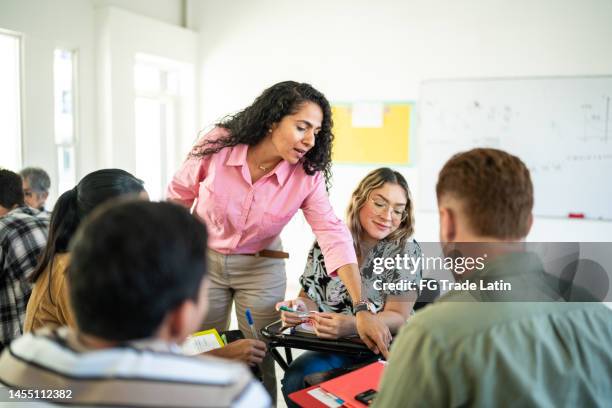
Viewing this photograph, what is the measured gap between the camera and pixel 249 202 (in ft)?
6.69

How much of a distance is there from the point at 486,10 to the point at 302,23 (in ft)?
5.48

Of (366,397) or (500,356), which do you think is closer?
(500,356)

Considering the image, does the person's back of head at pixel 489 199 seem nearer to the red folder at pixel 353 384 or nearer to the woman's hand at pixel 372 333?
the red folder at pixel 353 384

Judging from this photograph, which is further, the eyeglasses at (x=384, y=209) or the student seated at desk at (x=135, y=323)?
the eyeglasses at (x=384, y=209)

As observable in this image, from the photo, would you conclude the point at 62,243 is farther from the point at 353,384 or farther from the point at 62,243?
the point at 353,384

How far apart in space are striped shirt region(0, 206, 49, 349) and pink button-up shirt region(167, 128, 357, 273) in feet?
2.09

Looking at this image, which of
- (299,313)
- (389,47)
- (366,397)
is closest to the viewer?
(366,397)

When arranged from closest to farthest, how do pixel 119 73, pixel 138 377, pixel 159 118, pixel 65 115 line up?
pixel 138 377 → pixel 65 115 → pixel 119 73 → pixel 159 118

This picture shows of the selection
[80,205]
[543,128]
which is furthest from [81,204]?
[543,128]

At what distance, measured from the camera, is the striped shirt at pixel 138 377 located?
0.64 meters

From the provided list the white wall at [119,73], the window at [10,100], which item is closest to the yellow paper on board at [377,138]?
the white wall at [119,73]

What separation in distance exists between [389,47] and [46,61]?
9.31 ft

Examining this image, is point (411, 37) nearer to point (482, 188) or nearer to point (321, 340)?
point (321, 340)

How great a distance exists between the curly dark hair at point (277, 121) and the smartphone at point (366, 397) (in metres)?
1.03
